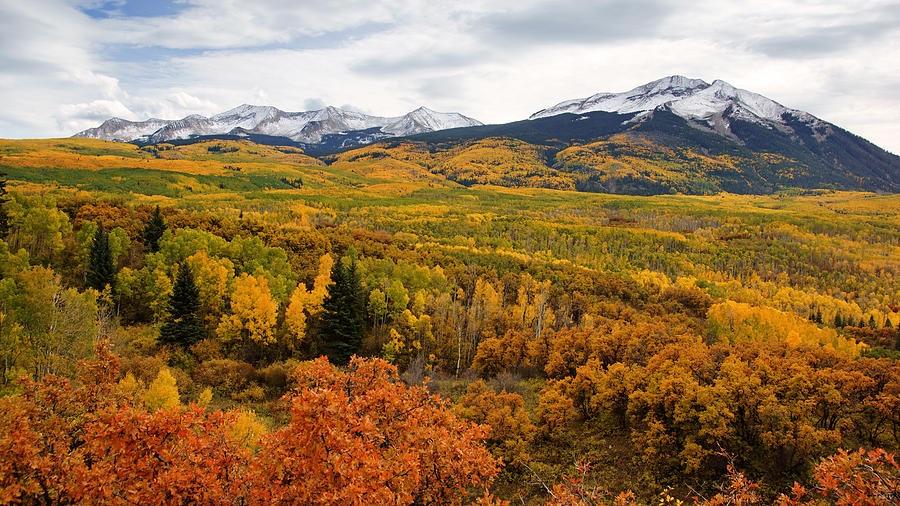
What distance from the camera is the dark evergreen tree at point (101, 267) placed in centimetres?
5925

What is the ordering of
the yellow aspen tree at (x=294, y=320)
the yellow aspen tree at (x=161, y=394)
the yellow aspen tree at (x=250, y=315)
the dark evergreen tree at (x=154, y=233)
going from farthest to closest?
the dark evergreen tree at (x=154, y=233)
the yellow aspen tree at (x=294, y=320)
the yellow aspen tree at (x=250, y=315)
the yellow aspen tree at (x=161, y=394)

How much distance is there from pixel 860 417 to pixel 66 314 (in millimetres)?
64713

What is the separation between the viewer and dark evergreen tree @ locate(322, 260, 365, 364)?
2411 inches

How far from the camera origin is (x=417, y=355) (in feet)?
218

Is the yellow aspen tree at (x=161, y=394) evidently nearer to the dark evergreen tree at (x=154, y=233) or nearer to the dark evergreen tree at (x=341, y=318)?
the dark evergreen tree at (x=341, y=318)

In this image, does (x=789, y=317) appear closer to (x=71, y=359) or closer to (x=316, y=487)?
(x=316, y=487)

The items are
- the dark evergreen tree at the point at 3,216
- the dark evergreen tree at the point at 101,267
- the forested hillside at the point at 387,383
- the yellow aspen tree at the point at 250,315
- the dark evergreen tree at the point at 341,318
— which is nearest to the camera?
the forested hillside at the point at 387,383

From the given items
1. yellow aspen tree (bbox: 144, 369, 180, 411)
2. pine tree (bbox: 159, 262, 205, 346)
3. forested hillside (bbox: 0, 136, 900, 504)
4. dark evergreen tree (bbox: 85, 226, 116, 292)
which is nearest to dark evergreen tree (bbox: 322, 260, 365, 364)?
forested hillside (bbox: 0, 136, 900, 504)

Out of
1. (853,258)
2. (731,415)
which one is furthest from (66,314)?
(853,258)

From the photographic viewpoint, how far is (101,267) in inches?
2335

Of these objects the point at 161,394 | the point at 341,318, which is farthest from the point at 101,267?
the point at 161,394

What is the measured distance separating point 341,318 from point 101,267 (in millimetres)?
32232

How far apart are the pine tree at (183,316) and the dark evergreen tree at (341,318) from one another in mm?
15785

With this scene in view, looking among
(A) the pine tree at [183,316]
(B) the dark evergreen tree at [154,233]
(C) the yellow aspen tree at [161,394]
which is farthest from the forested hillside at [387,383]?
(B) the dark evergreen tree at [154,233]
